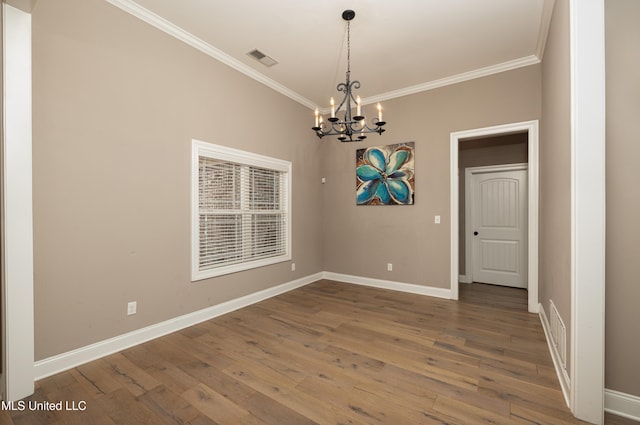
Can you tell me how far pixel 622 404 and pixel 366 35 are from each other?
3613 mm

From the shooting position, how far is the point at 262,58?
11.7 feet

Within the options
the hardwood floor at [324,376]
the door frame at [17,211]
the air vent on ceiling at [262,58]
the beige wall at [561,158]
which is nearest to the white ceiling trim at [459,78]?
the beige wall at [561,158]

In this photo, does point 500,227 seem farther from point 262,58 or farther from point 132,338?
point 132,338

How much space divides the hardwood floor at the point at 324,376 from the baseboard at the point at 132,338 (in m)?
0.07

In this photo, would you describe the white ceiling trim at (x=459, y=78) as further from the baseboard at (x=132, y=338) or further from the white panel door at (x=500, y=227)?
the baseboard at (x=132, y=338)

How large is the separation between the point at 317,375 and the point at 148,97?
2.96 m

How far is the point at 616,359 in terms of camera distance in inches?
68.4

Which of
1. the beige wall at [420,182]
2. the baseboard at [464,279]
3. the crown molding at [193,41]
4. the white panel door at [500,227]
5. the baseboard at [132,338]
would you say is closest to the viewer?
the baseboard at [132,338]

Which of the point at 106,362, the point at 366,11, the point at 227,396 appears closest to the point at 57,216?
the point at 106,362

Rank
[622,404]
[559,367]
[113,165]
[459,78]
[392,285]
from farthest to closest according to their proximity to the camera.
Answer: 1. [392,285]
2. [459,78]
3. [113,165]
4. [559,367]
5. [622,404]

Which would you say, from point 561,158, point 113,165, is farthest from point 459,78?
point 113,165

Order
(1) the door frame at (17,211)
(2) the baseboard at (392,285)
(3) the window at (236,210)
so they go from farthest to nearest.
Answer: (2) the baseboard at (392,285)
(3) the window at (236,210)
(1) the door frame at (17,211)

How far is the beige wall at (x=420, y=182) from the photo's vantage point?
3730 mm

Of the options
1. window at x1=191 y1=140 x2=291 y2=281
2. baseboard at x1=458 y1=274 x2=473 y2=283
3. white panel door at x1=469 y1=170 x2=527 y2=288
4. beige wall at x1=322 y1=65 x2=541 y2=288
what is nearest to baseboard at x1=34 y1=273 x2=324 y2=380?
window at x1=191 y1=140 x2=291 y2=281
